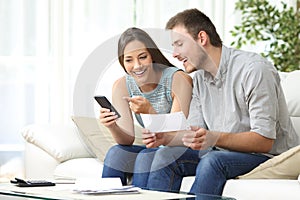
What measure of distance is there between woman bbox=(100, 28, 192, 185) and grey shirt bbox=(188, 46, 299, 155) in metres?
0.09

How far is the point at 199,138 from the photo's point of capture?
243 cm

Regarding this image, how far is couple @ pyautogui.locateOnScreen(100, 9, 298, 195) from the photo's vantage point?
8.04ft

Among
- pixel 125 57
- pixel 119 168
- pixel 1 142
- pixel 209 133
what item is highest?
pixel 125 57

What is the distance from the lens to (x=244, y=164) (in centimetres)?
244

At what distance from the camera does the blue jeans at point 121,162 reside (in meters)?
2.67

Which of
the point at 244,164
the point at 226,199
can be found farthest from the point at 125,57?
the point at 226,199

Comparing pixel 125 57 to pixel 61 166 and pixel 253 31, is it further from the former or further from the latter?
pixel 253 31

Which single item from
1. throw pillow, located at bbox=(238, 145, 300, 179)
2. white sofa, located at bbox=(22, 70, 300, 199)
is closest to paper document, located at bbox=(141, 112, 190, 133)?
white sofa, located at bbox=(22, 70, 300, 199)

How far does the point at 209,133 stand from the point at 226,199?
0.46m

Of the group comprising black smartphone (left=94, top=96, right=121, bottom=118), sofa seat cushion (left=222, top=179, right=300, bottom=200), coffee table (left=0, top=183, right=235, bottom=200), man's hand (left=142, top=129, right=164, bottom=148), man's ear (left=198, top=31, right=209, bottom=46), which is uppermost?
man's ear (left=198, top=31, right=209, bottom=46)

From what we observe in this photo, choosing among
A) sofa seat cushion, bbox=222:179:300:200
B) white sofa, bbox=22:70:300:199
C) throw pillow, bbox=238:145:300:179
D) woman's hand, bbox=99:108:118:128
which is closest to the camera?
sofa seat cushion, bbox=222:179:300:200

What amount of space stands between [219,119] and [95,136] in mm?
744

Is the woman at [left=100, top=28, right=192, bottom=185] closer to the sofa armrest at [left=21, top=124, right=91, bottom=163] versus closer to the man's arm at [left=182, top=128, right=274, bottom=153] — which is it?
the man's arm at [left=182, top=128, right=274, bottom=153]

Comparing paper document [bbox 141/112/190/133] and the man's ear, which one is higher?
the man's ear
